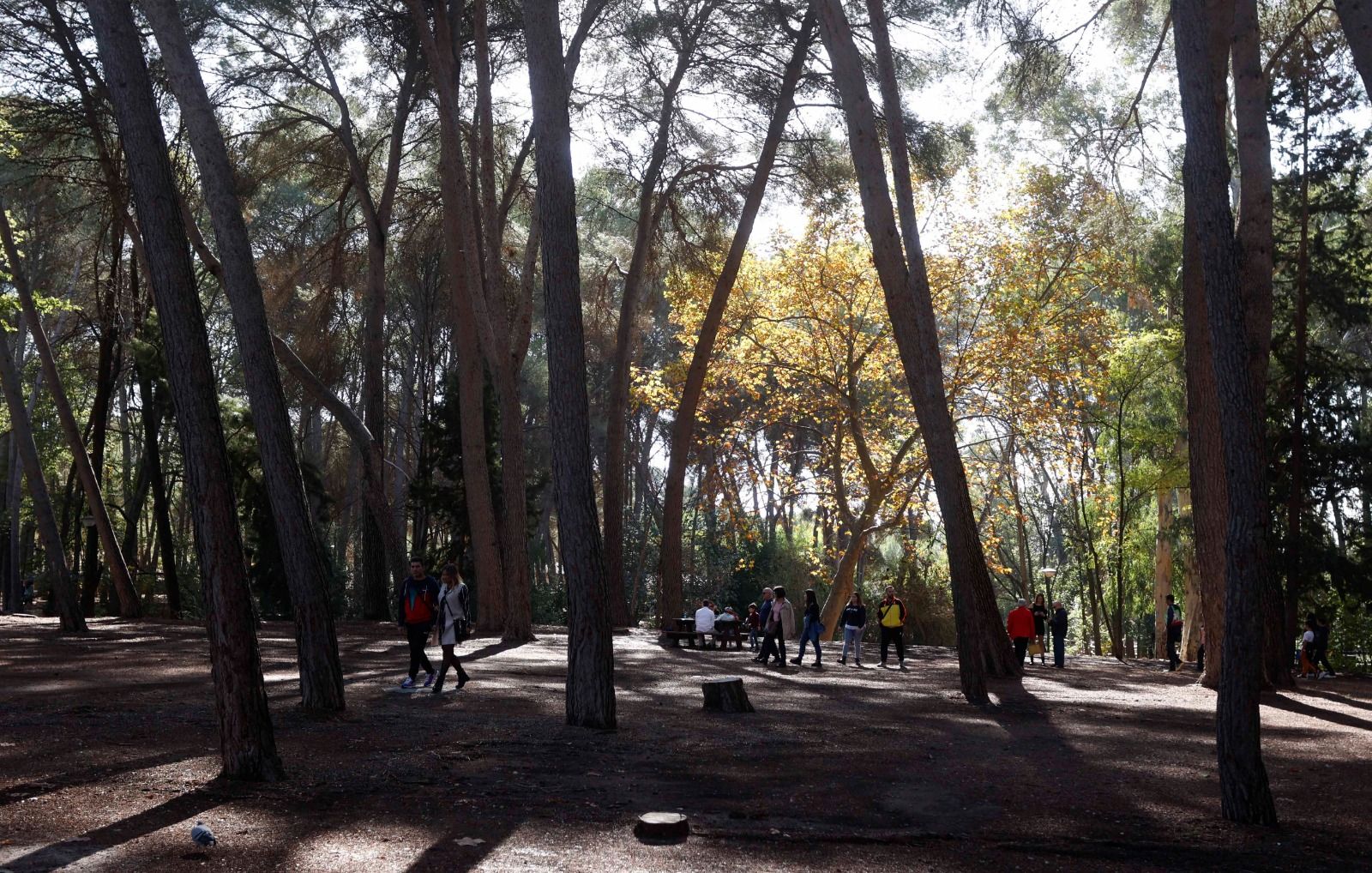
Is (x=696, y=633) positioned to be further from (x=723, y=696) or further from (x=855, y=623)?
(x=723, y=696)

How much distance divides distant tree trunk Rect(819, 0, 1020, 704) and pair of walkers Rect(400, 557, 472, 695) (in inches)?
230

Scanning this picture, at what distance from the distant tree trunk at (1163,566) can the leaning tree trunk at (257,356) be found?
23.3m

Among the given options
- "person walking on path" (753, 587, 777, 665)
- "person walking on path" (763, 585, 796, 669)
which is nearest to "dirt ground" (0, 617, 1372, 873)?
"person walking on path" (763, 585, 796, 669)

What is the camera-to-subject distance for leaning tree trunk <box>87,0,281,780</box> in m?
7.77

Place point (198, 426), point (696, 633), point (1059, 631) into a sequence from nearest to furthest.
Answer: point (198, 426) < point (696, 633) < point (1059, 631)

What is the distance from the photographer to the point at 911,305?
50.2 ft

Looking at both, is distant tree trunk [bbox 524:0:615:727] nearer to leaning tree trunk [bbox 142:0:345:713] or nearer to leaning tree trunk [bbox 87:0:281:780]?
leaning tree trunk [bbox 142:0:345:713]

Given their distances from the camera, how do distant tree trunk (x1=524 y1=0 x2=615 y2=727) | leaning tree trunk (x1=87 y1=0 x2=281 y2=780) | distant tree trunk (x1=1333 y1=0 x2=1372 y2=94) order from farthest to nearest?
1. distant tree trunk (x1=524 y1=0 x2=615 y2=727)
2. distant tree trunk (x1=1333 y1=0 x2=1372 y2=94)
3. leaning tree trunk (x1=87 y1=0 x2=281 y2=780)

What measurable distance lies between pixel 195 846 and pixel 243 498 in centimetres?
2719

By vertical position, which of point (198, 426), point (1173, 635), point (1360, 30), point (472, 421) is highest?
point (1360, 30)

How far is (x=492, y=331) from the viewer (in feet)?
73.9

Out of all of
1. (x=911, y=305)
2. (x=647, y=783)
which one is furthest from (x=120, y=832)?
(x=911, y=305)

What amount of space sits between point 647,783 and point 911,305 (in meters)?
8.49

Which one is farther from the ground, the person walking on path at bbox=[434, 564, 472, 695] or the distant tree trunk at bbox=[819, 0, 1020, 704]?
the distant tree trunk at bbox=[819, 0, 1020, 704]
